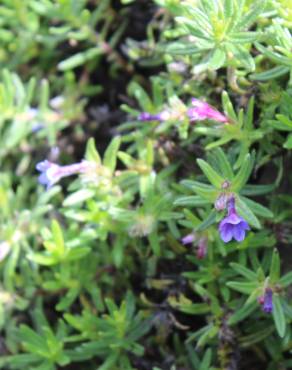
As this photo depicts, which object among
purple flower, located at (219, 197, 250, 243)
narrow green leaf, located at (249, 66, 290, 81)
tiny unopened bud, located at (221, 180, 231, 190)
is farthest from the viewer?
narrow green leaf, located at (249, 66, 290, 81)

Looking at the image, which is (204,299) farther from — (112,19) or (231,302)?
(112,19)

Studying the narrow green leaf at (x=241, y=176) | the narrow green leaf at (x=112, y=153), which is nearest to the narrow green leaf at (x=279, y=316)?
the narrow green leaf at (x=241, y=176)

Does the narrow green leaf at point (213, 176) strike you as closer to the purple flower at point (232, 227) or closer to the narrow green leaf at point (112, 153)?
the purple flower at point (232, 227)

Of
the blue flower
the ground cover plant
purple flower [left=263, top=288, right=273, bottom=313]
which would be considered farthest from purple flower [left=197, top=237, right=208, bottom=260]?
the blue flower

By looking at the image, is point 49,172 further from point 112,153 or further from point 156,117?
point 156,117

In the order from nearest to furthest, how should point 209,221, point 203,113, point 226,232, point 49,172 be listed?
point 226,232, point 209,221, point 203,113, point 49,172

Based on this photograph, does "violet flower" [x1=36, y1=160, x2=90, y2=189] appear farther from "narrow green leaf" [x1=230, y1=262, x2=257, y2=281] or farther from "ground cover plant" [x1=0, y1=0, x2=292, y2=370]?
"narrow green leaf" [x1=230, y1=262, x2=257, y2=281]

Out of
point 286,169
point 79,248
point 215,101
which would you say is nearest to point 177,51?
point 215,101

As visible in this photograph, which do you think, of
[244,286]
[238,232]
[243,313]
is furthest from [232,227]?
[243,313]
